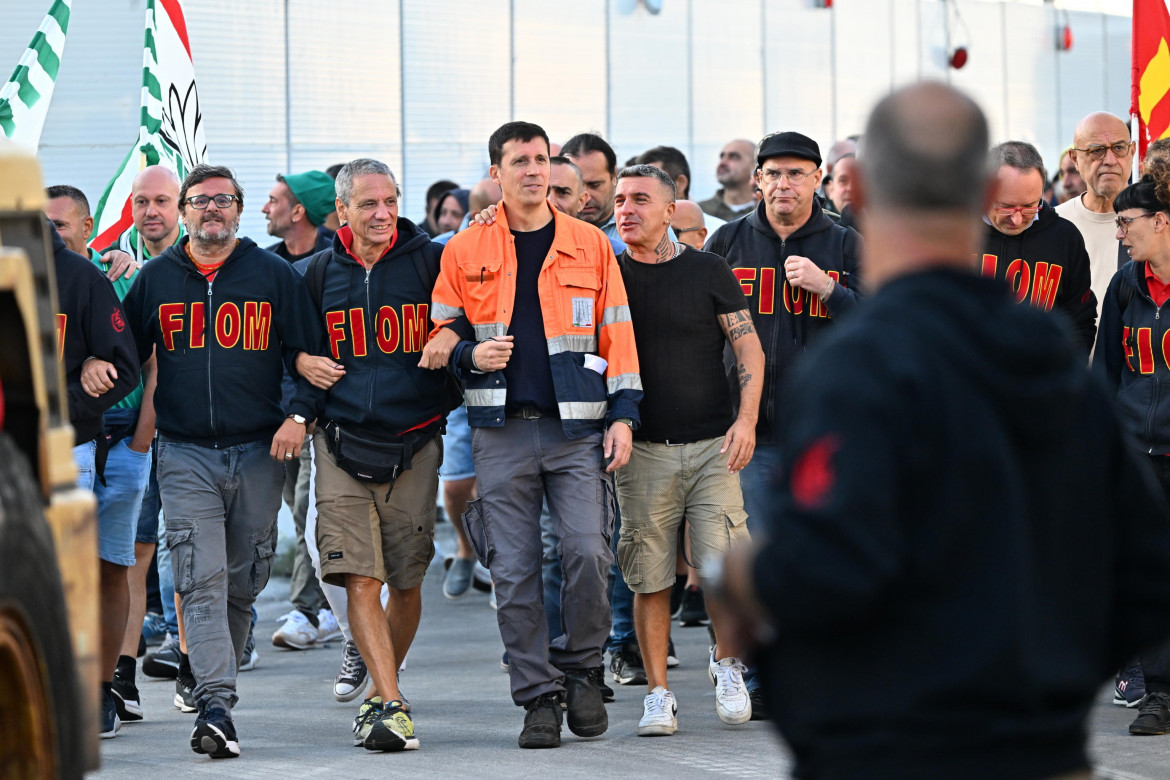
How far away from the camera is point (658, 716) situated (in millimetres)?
6559

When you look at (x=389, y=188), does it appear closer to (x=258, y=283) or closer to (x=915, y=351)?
(x=258, y=283)

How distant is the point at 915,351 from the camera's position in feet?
7.83

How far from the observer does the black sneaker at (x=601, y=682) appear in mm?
6684

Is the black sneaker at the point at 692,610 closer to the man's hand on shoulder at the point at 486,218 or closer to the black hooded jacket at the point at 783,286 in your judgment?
the black hooded jacket at the point at 783,286

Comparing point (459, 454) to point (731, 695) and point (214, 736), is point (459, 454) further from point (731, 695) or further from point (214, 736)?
point (214, 736)

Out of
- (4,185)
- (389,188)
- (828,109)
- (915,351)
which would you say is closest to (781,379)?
(389,188)

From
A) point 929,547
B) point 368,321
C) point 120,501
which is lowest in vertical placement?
point 120,501

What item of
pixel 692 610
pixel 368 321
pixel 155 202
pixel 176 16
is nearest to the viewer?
pixel 368 321

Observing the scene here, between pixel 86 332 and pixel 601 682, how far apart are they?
2789 mm

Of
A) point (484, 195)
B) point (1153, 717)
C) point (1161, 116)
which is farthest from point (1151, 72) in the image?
point (484, 195)

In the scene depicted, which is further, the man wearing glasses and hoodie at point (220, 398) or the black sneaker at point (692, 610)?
the black sneaker at point (692, 610)

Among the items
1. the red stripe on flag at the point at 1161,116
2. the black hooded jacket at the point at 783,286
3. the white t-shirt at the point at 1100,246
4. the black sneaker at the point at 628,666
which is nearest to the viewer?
the black hooded jacket at the point at 783,286

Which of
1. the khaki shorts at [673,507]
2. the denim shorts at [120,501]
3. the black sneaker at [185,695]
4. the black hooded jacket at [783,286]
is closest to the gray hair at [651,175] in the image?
the black hooded jacket at [783,286]

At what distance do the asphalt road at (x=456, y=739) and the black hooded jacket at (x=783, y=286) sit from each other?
1.47m
